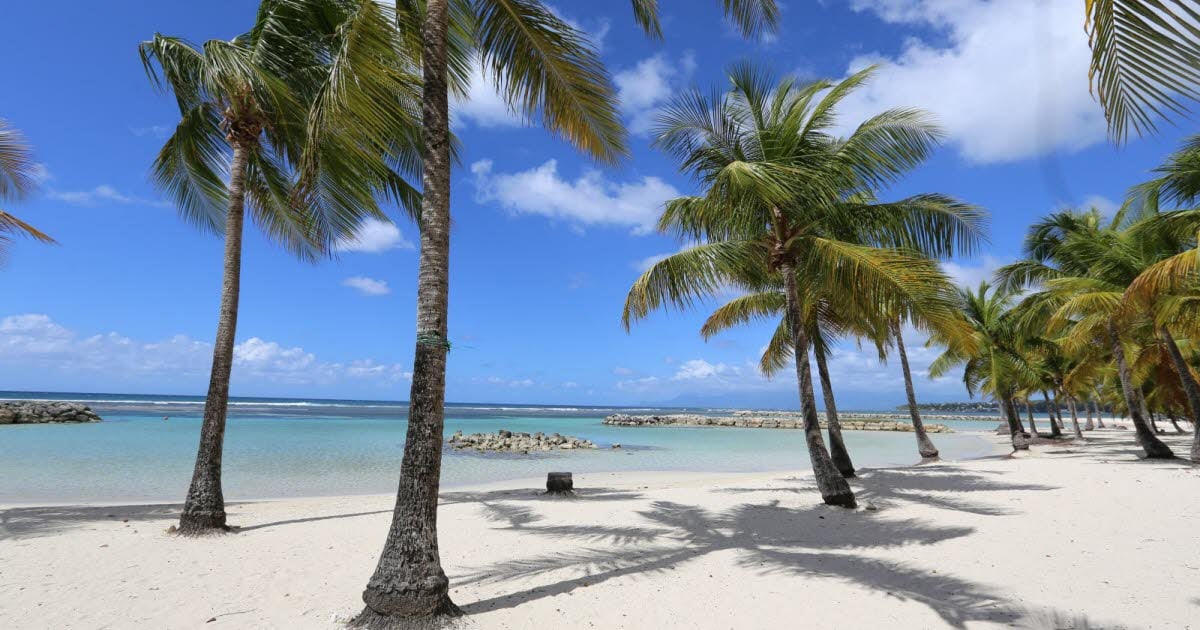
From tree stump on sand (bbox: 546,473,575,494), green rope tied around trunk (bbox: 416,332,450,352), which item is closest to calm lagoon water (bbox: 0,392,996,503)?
tree stump on sand (bbox: 546,473,575,494)

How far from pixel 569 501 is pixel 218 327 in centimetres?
626

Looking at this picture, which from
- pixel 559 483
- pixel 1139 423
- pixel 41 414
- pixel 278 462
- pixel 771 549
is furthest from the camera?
pixel 41 414

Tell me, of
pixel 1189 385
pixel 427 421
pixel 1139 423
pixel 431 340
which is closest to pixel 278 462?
pixel 427 421

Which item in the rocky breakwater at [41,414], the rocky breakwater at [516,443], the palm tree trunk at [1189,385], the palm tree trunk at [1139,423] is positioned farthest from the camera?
the rocky breakwater at [41,414]

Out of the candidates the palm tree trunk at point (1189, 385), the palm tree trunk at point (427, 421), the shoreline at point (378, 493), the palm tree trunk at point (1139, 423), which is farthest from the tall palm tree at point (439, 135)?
the palm tree trunk at point (1139, 423)

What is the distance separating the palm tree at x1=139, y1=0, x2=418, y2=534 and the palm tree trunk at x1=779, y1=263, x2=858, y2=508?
608 cm

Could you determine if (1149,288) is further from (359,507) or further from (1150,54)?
(359,507)

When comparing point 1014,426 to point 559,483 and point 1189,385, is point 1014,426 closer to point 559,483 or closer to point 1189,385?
point 1189,385

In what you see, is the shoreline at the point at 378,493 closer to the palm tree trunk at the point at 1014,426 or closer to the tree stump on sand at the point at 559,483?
the tree stump on sand at the point at 559,483

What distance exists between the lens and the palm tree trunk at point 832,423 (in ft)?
36.1

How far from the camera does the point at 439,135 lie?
175 inches

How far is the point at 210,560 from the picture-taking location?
5.83m

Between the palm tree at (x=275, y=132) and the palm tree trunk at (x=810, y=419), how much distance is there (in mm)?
6080

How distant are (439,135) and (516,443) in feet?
71.3
